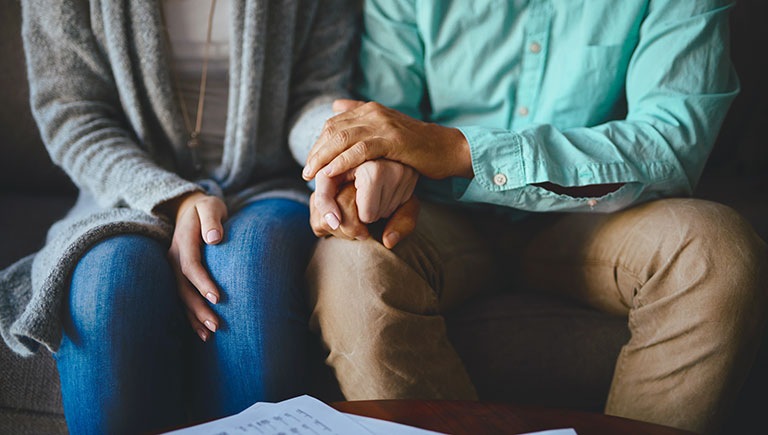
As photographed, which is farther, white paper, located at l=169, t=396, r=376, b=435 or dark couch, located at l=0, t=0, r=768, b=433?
dark couch, located at l=0, t=0, r=768, b=433

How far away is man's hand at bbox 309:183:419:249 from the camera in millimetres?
677

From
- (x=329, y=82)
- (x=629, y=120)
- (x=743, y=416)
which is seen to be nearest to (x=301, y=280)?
(x=329, y=82)

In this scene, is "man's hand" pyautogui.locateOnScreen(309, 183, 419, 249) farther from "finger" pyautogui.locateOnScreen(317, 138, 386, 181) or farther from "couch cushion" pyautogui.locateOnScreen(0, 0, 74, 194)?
"couch cushion" pyautogui.locateOnScreen(0, 0, 74, 194)

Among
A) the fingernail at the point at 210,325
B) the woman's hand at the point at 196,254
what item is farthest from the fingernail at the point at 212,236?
the fingernail at the point at 210,325

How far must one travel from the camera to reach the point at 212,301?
0.65 m

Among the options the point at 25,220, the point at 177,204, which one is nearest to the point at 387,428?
the point at 177,204

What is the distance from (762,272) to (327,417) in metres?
0.58

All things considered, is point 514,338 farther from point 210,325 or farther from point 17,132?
point 17,132

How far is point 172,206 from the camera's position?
0.78 m

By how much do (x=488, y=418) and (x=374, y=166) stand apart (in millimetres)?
337

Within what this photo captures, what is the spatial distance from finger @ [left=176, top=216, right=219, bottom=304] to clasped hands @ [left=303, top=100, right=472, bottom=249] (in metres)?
0.16

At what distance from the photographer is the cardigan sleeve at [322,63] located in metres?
0.92

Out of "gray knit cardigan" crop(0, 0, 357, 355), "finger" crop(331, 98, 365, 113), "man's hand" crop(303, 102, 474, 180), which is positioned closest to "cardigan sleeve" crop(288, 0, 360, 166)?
"gray knit cardigan" crop(0, 0, 357, 355)

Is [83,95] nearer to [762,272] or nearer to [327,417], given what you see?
[327,417]
